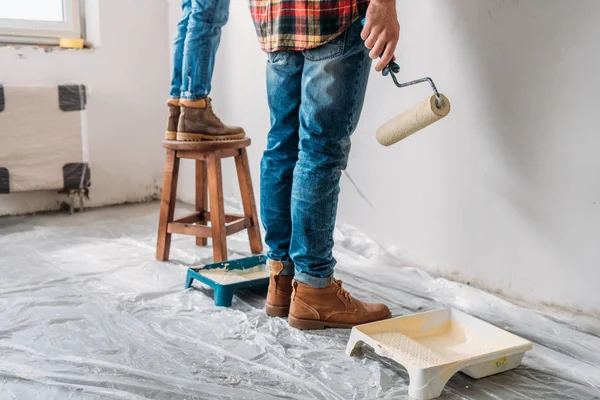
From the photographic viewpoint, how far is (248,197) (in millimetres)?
2199

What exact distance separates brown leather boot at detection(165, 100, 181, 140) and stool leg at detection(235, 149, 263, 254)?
0.22 metres

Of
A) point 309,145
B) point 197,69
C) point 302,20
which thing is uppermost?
point 302,20

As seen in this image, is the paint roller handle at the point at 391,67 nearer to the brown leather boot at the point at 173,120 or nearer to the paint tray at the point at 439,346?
the paint tray at the point at 439,346

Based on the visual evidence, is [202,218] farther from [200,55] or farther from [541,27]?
[541,27]

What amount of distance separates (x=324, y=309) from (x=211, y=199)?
0.62 metres

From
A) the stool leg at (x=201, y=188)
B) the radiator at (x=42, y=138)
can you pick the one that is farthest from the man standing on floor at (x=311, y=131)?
the radiator at (x=42, y=138)

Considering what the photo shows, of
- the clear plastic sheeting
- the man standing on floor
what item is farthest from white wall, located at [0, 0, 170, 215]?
the man standing on floor

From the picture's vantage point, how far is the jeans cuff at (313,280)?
158cm

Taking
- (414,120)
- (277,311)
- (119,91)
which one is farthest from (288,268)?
(119,91)

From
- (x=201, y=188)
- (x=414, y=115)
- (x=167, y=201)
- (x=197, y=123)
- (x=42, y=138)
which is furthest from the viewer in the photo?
(x=42, y=138)

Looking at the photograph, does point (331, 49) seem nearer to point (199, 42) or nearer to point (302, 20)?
point (302, 20)

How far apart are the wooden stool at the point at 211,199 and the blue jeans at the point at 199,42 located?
0.17m

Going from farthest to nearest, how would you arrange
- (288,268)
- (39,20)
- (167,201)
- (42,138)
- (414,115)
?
(39,20) < (42,138) < (167,201) < (288,268) < (414,115)

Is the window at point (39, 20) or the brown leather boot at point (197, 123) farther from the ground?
the window at point (39, 20)
